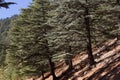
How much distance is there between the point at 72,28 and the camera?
89.2 feet

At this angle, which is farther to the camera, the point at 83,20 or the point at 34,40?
the point at 34,40

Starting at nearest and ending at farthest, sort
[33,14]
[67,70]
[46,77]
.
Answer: [33,14] < [67,70] < [46,77]

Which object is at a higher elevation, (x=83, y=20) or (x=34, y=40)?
(x=83, y=20)

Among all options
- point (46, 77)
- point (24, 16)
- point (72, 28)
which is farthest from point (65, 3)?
point (46, 77)

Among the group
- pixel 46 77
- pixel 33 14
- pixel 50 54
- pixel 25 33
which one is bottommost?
pixel 46 77

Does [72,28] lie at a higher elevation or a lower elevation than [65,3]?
lower

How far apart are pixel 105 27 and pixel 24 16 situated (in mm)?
10305

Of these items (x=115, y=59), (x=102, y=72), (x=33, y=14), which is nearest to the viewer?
(x=102, y=72)

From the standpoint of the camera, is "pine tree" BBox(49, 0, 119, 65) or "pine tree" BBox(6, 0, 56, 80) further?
"pine tree" BBox(6, 0, 56, 80)

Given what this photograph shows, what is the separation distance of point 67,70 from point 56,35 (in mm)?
8988

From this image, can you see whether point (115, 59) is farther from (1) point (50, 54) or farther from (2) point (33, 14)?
(2) point (33, 14)

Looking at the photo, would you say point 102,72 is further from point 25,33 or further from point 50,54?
point 25,33

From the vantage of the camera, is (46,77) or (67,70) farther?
(46,77)

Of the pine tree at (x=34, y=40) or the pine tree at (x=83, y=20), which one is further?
the pine tree at (x=34, y=40)
